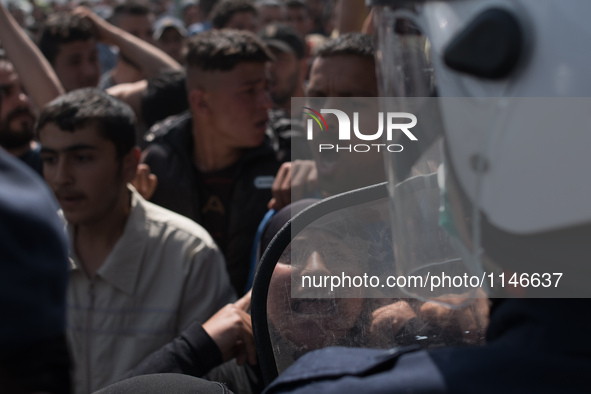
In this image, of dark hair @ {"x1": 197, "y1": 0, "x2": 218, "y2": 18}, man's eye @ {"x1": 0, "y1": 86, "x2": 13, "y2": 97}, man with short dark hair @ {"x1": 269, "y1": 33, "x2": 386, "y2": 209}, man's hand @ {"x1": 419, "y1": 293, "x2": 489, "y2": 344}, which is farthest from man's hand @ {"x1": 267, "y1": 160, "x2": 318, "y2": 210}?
dark hair @ {"x1": 197, "y1": 0, "x2": 218, "y2": 18}

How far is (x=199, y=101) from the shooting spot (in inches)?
127

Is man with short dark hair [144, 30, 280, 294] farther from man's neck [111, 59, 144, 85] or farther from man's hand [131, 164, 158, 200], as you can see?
man's neck [111, 59, 144, 85]

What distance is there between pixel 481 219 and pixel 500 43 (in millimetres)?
242

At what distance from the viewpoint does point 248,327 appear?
6.19 feet

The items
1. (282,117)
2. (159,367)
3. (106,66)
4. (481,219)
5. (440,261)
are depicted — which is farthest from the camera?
(106,66)

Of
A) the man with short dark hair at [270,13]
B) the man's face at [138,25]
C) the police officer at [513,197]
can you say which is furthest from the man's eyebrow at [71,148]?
the man with short dark hair at [270,13]

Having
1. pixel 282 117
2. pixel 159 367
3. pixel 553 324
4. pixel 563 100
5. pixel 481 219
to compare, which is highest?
pixel 563 100

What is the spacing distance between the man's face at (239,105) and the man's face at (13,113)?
104 cm

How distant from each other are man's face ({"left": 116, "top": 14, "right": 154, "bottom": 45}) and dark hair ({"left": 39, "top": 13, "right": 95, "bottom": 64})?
1.07 m

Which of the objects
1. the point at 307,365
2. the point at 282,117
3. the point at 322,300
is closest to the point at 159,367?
the point at 322,300

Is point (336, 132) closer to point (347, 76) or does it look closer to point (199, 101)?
point (347, 76)

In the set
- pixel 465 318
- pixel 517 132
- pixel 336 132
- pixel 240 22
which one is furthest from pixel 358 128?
pixel 240 22

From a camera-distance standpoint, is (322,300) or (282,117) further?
(282,117)

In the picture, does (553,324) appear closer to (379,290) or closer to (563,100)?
(563,100)
